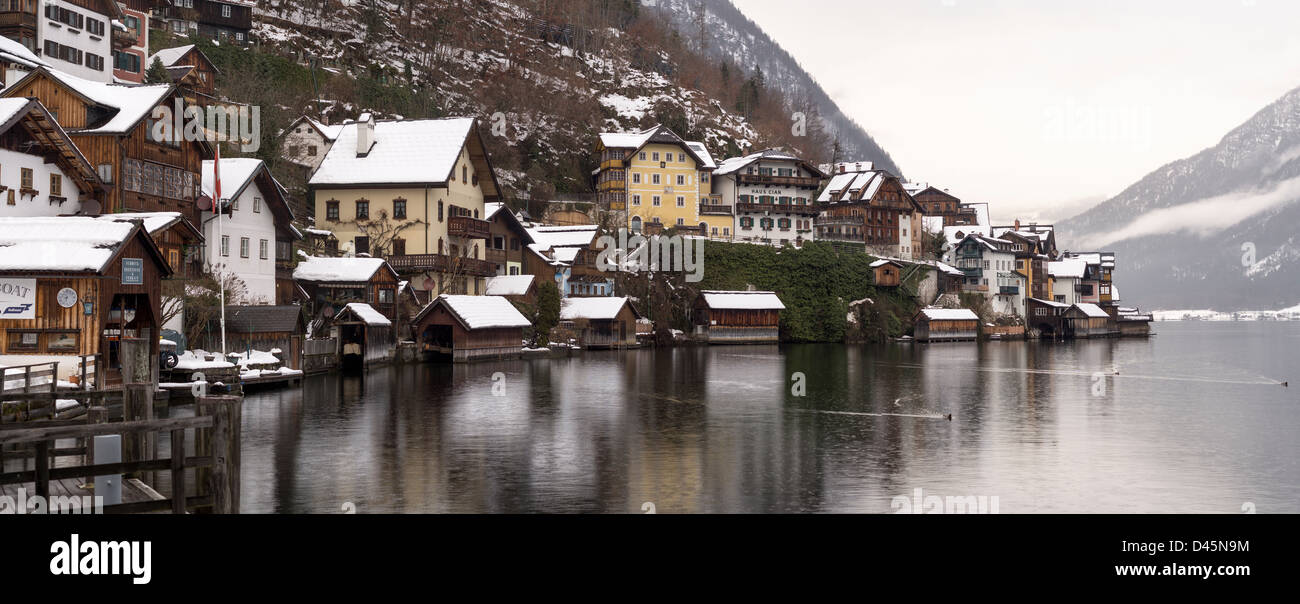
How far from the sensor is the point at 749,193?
415ft

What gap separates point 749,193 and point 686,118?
95.6ft

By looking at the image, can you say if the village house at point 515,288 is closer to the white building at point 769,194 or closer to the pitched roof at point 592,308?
the pitched roof at point 592,308

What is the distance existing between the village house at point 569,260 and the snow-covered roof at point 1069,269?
289 ft

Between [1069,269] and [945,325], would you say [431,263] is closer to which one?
[945,325]

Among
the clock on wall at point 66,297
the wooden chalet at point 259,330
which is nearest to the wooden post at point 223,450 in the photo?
the clock on wall at point 66,297

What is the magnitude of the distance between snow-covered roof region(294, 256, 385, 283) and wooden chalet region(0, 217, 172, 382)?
26.0 metres

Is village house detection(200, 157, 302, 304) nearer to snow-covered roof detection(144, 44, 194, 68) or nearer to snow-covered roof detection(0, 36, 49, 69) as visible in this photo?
snow-covered roof detection(0, 36, 49, 69)

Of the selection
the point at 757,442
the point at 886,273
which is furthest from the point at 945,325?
the point at 757,442

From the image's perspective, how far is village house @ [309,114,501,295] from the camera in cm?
8094

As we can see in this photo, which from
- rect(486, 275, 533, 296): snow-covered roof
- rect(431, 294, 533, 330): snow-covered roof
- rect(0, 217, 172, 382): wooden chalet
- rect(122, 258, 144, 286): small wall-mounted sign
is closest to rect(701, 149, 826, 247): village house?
rect(486, 275, 533, 296): snow-covered roof

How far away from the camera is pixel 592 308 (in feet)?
308

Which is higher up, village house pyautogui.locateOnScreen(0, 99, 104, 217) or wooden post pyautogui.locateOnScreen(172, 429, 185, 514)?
village house pyautogui.locateOnScreen(0, 99, 104, 217)
